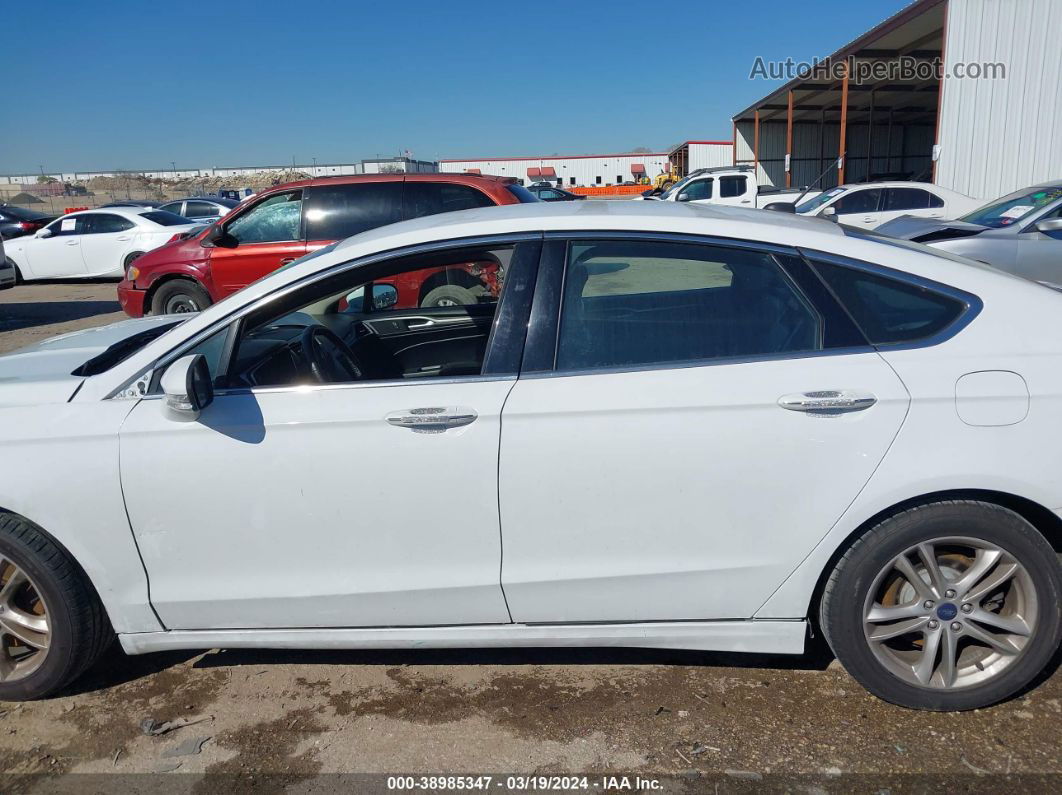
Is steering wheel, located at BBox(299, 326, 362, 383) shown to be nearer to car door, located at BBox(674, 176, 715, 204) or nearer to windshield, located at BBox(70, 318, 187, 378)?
windshield, located at BBox(70, 318, 187, 378)

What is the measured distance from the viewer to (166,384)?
2598 mm

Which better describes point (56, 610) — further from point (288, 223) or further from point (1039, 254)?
point (1039, 254)

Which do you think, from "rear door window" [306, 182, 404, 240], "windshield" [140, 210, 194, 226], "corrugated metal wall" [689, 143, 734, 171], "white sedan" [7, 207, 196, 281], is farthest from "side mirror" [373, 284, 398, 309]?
"corrugated metal wall" [689, 143, 734, 171]

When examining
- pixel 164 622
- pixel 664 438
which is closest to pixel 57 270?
pixel 164 622

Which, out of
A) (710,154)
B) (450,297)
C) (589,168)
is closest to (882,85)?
(710,154)

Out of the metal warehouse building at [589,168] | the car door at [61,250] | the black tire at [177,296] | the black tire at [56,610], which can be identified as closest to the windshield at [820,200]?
the black tire at [177,296]

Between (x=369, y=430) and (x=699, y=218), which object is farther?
(x=699, y=218)

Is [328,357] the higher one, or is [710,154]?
[710,154]

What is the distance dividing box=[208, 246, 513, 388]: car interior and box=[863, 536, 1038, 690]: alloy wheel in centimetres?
156

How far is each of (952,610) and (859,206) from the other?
13.3m

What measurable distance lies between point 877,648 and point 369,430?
182 cm

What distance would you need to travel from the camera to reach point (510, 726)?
277 centimetres

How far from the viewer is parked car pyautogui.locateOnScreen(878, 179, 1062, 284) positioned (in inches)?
330

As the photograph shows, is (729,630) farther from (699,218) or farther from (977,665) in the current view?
(699,218)
